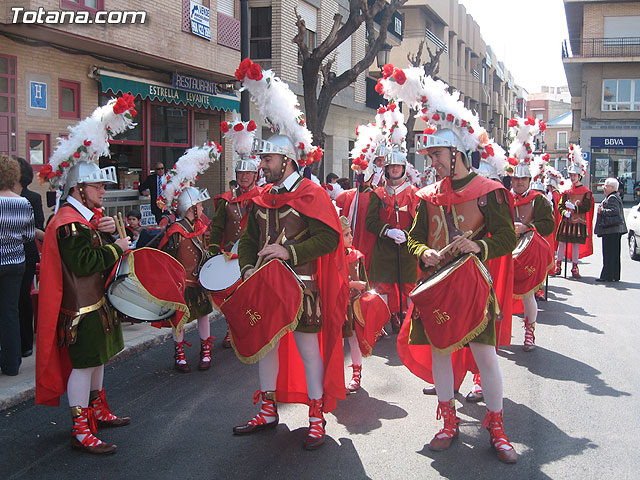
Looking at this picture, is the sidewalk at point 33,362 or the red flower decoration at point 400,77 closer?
the sidewalk at point 33,362

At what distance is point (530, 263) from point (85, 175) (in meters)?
4.77

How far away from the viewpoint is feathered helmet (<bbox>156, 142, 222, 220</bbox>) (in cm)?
665

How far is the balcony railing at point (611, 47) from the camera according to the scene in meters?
40.7

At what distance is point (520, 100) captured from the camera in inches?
3531

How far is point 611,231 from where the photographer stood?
12219 mm

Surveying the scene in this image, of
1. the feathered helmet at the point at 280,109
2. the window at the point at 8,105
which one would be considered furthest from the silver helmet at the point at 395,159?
the window at the point at 8,105

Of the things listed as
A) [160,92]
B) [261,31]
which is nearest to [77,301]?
[160,92]

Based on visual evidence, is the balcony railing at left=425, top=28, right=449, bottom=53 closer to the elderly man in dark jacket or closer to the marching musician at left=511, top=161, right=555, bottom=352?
the elderly man in dark jacket

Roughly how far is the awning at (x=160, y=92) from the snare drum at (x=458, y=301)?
10.4 m

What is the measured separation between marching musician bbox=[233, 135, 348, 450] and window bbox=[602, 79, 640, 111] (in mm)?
41424

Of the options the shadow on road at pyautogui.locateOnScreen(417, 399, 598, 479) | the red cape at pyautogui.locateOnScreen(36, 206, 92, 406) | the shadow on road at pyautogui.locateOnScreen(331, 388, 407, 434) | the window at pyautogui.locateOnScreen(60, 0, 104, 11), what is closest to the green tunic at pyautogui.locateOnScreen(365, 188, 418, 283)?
the shadow on road at pyautogui.locateOnScreen(331, 388, 407, 434)

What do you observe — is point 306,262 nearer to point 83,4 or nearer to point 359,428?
point 359,428

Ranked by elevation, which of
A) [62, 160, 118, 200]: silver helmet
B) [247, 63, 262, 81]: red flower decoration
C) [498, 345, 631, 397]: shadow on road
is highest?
[247, 63, 262, 81]: red flower decoration

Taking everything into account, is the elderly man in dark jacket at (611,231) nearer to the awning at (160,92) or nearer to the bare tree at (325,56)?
the bare tree at (325,56)
